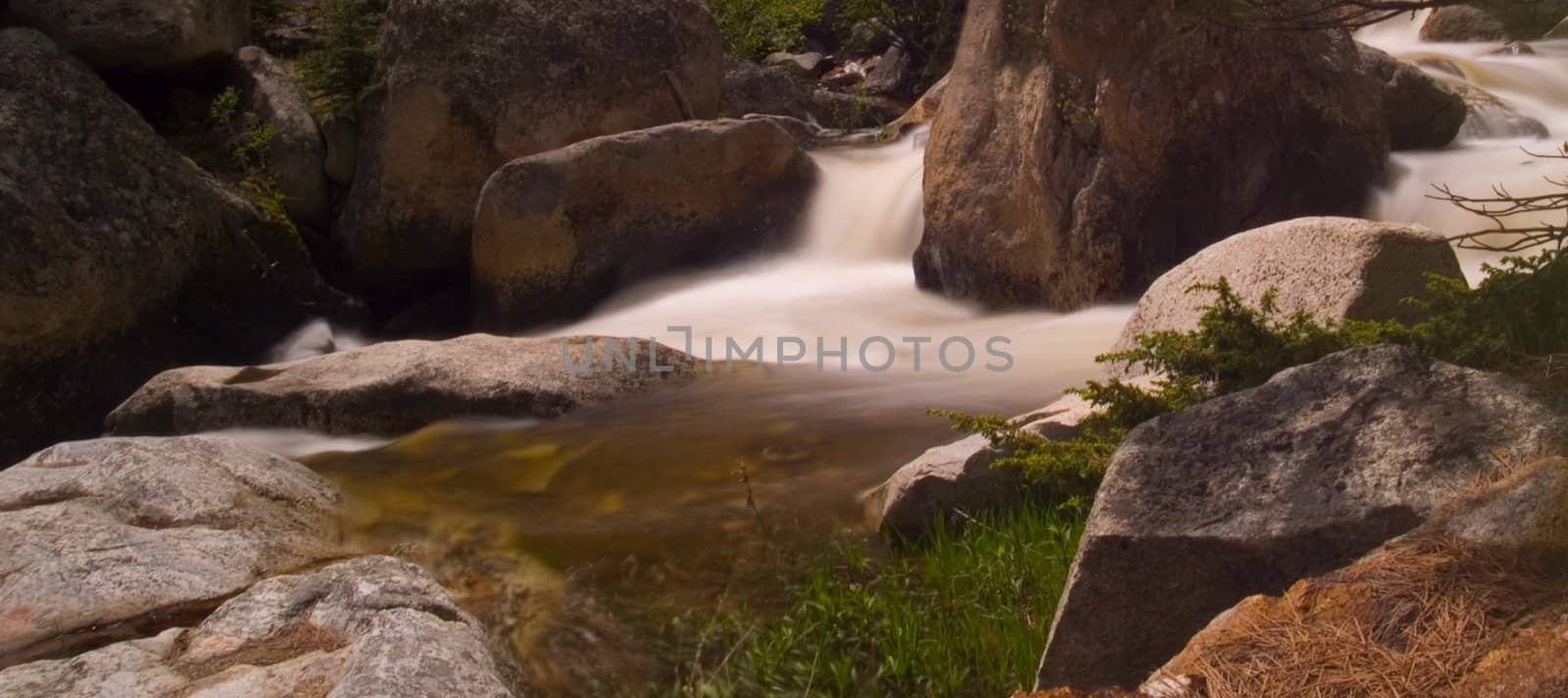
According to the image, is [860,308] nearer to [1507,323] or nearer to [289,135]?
[289,135]

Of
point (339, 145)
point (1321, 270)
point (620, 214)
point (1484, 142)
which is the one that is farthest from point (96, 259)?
→ point (1484, 142)

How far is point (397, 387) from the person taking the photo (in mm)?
6973

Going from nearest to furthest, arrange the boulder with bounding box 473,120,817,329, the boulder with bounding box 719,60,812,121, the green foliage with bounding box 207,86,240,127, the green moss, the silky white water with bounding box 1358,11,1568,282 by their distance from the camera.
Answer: the green moss, the silky white water with bounding box 1358,11,1568,282, the boulder with bounding box 473,120,817,329, the green foliage with bounding box 207,86,240,127, the boulder with bounding box 719,60,812,121

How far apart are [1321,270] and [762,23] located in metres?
15.4

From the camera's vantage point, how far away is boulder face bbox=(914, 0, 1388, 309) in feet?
26.1

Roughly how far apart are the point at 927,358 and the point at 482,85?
550 centimetres

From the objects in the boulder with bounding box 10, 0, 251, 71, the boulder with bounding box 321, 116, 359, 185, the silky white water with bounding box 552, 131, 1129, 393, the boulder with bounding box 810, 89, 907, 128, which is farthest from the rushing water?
the boulder with bounding box 810, 89, 907, 128

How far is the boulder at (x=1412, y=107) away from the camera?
967cm

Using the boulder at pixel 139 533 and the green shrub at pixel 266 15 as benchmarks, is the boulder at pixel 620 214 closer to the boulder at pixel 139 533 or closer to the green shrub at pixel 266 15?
the green shrub at pixel 266 15

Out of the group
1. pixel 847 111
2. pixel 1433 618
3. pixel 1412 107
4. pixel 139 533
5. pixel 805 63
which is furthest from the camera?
pixel 805 63

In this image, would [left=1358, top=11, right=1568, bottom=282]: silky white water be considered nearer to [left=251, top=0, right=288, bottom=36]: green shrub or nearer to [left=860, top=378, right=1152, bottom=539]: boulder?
[left=860, top=378, right=1152, bottom=539]: boulder

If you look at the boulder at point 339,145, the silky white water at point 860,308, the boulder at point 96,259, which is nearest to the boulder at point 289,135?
the boulder at point 339,145

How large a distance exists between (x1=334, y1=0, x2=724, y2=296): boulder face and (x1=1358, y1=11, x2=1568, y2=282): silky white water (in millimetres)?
6373

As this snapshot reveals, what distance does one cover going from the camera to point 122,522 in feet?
15.1
